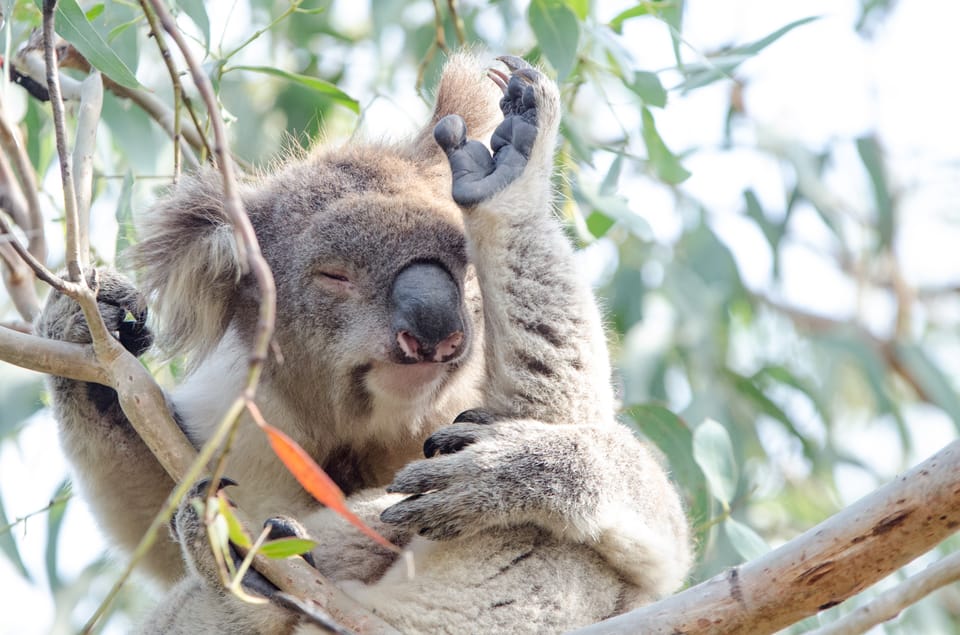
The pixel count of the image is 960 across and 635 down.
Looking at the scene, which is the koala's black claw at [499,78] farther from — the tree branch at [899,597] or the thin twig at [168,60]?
the tree branch at [899,597]

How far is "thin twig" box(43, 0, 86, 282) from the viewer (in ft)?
5.33

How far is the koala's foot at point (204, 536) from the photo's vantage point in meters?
1.80

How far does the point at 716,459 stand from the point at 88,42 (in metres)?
1.55

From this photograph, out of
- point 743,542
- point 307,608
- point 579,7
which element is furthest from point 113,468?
point 579,7

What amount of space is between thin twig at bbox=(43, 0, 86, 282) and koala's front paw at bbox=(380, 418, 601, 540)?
0.62 m

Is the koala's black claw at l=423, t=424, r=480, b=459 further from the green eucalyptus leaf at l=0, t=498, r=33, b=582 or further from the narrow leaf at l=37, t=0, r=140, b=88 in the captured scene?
the green eucalyptus leaf at l=0, t=498, r=33, b=582

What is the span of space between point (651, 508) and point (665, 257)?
227cm

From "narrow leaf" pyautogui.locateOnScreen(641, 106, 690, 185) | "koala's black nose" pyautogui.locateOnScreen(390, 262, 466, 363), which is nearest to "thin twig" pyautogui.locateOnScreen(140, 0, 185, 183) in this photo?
"koala's black nose" pyautogui.locateOnScreen(390, 262, 466, 363)

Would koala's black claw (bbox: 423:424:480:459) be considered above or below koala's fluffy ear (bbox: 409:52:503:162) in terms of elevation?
below

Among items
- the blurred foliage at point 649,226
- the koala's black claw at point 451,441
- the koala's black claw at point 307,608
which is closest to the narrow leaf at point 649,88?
the blurred foliage at point 649,226

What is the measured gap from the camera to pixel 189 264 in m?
2.33

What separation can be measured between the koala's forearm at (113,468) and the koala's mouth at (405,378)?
0.58 metres

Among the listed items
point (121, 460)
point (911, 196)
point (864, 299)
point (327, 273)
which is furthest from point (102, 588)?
point (911, 196)

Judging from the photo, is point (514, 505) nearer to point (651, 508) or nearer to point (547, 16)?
point (651, 508)
